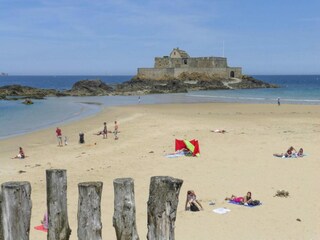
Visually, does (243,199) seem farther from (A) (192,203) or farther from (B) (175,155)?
(B) (175,155)

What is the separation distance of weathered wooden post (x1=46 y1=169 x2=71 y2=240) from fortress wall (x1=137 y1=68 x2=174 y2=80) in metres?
87.0

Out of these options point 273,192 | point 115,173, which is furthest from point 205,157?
point 273,192

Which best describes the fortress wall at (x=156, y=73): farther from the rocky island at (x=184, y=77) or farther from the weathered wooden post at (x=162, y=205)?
the weathered wooden post at (x=162, y=205)

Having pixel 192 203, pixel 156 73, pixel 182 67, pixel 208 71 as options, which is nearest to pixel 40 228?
pixel 192 203

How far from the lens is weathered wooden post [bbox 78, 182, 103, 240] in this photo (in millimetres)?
4379

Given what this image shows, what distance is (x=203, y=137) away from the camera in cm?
2294

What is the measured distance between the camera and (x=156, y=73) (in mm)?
92312

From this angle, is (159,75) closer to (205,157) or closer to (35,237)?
(205,157)

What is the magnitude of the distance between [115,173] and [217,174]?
354 cm

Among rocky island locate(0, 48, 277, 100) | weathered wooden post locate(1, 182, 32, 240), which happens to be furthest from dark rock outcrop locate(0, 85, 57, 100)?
weathered wooden post locate(1, 182, 32, 240)

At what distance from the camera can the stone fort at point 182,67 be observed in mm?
91375

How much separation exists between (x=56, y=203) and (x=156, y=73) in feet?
290

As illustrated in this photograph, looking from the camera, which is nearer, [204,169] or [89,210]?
[89,210]

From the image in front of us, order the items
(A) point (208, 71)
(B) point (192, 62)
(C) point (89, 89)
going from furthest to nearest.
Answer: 1. (B) point (192, 62)
2. (A) point (208, 71)
3. (C) point (89, 89)
